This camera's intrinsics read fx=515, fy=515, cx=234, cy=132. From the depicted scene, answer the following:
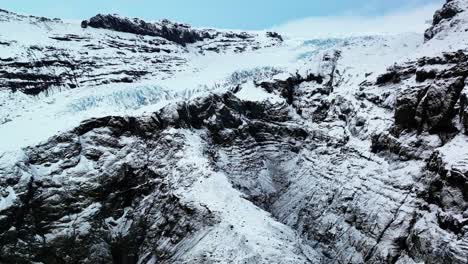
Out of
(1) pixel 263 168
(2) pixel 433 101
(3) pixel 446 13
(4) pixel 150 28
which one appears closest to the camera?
(2) pixel 433 101

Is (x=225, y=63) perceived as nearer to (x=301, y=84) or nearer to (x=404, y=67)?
(x=301, y=84)

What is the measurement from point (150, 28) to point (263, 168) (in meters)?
87.9

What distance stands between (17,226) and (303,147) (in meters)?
39.1

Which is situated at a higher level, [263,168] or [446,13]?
[446,13]

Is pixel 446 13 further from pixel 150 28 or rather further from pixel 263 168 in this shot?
pixel 150 28

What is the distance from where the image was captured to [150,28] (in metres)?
148

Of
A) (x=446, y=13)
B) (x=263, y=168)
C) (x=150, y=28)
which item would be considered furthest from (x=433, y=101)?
(x=150, y=28)

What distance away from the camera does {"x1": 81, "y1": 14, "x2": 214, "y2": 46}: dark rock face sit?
14438 centimetres

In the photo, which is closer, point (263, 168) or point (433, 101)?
point (433, 101)

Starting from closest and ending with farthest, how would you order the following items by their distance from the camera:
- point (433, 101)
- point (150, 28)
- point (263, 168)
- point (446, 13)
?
1. point (433, 101)
2. point (263, 168)
3. point (446, 13)
4. point (150, 28)

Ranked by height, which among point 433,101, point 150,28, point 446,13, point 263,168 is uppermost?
point 446,13

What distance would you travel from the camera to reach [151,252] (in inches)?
2394

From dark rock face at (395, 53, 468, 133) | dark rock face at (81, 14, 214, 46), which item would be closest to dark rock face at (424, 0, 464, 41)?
dark rock face at (395, 53, 468, 133)

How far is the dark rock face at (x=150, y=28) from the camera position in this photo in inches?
5684
